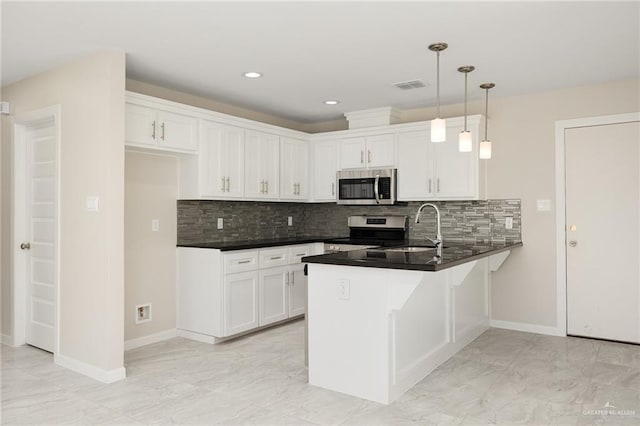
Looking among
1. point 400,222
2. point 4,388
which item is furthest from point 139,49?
point 400,222

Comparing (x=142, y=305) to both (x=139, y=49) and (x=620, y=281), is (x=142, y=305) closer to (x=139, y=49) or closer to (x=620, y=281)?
(x=139, y=49)

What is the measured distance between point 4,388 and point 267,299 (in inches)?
90.6

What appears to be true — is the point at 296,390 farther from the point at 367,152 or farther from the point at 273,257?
the point at 367,152

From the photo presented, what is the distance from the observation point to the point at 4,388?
3311 millimetres

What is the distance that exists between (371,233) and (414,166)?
39.7 inches

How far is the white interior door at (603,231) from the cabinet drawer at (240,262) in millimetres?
3075

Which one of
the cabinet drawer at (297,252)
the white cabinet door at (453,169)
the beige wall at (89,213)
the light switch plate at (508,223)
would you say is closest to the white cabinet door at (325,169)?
the cabinet drawer at (297,252)

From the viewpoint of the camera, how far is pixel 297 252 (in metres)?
5.25

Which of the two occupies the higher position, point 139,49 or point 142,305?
point 139,49

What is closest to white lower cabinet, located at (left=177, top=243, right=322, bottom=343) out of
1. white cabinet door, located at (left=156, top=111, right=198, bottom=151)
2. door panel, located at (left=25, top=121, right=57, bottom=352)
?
white cabinet door, located at (left=156, top=111, right=198, bottom=151)

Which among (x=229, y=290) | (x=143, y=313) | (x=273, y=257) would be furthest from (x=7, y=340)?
(x=273, y=257)

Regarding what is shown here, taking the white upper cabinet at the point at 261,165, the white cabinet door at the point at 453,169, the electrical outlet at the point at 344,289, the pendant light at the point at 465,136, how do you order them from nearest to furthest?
1. the electrical outlet at the point at 344,289
2. the pendant light at the point at 465,136
3. the white cabinet door at the point at 453,169
4. the white upper cabinet at the point at 261,165

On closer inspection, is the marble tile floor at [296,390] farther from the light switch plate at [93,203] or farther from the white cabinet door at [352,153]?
the white cabinet door at [352,153]

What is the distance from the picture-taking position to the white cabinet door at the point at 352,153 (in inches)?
216
